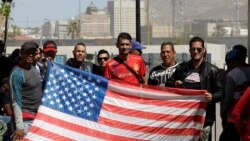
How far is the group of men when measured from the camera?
8156mm

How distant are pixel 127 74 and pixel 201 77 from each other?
3.32 feet

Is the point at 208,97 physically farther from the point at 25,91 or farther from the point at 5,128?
the point at 5,128

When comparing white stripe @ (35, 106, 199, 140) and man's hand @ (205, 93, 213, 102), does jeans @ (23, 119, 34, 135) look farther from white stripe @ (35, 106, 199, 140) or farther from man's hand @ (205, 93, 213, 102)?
man's hand @ (205, 93, 213, 102)

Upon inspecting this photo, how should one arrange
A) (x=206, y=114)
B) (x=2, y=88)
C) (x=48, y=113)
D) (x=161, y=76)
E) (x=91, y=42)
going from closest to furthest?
(x=48, y=113), (x=206, y=114), (x=161, y=76), (x=2, y=88), (x=91, y=42)

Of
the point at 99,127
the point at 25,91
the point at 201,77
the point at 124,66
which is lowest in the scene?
the point at 99,127

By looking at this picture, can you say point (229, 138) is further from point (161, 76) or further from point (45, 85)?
point (45, 85)

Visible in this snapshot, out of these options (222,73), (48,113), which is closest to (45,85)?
(48,113)

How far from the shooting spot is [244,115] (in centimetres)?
682

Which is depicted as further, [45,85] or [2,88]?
[2,88]

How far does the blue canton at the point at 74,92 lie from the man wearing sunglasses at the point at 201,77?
967mm

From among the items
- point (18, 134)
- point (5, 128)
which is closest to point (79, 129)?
point (18, 134)

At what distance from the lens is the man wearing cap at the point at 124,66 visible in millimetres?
9359

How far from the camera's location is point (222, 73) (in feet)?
32.9

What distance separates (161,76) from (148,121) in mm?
1086
